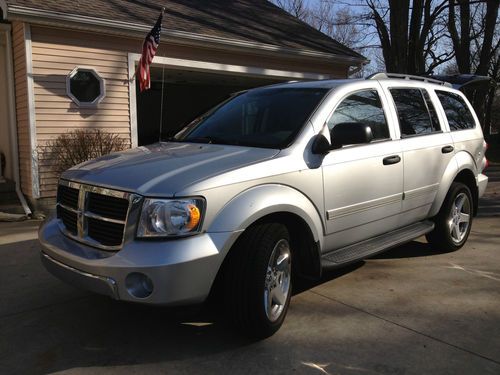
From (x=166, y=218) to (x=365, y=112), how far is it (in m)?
2.29

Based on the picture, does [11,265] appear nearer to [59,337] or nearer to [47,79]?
[59,337]

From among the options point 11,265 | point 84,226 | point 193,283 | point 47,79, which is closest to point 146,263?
point 193,283

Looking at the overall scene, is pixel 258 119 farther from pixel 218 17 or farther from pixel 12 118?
pixel 218 17

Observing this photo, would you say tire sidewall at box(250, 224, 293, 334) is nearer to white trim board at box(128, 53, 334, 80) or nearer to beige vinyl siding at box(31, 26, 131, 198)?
beige vinyl siding at box(31, 26, 131, 198)

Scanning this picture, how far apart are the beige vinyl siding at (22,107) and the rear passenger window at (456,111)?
22.0 feet

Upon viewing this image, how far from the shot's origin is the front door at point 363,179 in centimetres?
408

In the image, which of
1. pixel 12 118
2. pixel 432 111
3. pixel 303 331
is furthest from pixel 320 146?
pixel 12 118

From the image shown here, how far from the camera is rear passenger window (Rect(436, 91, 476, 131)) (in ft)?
18.9

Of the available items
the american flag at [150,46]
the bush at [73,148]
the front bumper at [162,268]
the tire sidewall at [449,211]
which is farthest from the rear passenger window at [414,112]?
the bush at [73,148]

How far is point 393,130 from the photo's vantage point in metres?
4.77

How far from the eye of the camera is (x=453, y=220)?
5781 millimetres

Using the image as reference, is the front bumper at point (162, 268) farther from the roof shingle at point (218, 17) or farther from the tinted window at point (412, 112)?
the roof shingle at point (218, 17)

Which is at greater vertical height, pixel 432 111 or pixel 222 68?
pixel 222 68

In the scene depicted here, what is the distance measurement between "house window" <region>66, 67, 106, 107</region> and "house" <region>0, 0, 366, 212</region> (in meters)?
0.02
